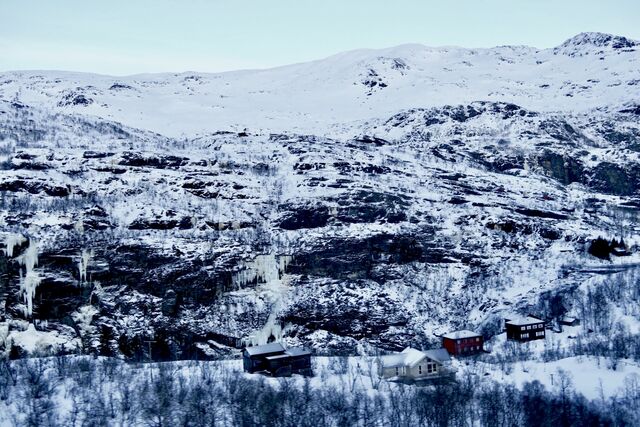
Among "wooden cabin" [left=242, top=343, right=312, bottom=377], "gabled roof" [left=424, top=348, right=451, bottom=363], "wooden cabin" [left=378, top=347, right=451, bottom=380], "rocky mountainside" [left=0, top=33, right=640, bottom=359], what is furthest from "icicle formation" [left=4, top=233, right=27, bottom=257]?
"gabled roof" [left=424, top=348, right=451, bottom=363]

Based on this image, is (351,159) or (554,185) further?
(554,185)

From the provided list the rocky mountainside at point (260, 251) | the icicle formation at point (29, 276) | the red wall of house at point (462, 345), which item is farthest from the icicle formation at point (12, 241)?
the red wall of house at point (462, 345)

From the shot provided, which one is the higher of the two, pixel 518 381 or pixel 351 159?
pixel 351 159

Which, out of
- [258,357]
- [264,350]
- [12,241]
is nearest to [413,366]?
[264,350]

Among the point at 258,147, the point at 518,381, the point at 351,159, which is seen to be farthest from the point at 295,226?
the point at 518,381

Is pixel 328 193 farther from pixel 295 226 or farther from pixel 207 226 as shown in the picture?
pixel 207 226

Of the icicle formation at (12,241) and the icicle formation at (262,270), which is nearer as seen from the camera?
the icicle formation at (12,241)

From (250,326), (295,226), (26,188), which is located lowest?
(250,326)

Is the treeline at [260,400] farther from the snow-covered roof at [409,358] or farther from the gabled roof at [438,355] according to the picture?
the gabled roof at [438,355]
